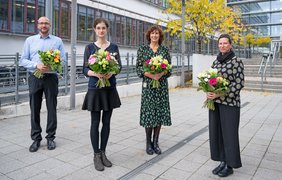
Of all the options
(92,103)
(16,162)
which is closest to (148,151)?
(92,103)

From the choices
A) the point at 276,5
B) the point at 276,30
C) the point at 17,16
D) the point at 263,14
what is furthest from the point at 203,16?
the point at 263,14

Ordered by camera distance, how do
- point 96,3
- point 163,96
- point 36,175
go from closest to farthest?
1. point 36,175
2. point 163,96
3. point 96,3

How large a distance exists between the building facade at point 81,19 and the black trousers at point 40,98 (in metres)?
3.73

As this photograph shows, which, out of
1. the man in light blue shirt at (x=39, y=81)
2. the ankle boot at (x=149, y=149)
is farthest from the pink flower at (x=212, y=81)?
the man in light blue shirt at (x=39, y=81)

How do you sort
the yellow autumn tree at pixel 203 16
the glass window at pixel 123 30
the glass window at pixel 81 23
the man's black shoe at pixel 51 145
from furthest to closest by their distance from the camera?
the glass window at pixel 123 30, the glass window at pixel 81 23, the yellow autumn tree at pixel 203 16, the man's black shoe at pixel 51 145

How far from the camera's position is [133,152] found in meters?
4.81

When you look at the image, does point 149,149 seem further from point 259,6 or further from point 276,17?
point 259,6

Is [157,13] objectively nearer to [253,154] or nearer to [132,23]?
[132,23]

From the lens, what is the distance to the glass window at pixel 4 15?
14664mm

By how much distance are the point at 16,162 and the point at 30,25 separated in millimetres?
13536

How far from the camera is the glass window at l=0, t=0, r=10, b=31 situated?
48.1 feet

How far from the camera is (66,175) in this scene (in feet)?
12.5

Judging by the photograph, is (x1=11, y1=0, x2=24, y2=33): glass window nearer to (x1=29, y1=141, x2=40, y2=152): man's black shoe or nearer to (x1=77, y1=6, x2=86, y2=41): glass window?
(x1=77, y1=6, x2=86, y2=41): glass window

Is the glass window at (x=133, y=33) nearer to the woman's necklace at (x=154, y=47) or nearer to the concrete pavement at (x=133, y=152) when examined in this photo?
the concrete pavement at (x=133, y=152)
